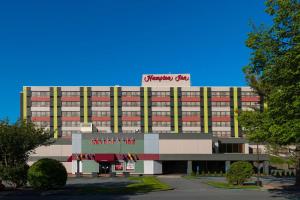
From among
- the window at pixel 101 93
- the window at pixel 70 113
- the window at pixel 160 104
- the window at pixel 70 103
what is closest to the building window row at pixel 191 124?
the window at pixel 160 104

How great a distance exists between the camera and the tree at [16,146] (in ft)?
139

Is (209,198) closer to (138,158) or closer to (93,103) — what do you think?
(138,158)

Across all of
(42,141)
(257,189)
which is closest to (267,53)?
(257,189)

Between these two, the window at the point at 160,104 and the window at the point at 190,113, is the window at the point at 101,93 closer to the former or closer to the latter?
the window at the point at 160,104

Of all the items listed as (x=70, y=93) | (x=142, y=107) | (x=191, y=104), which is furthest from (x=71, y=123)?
(x=191, y=104)

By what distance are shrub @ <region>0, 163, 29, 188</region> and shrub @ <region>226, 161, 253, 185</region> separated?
19.5m

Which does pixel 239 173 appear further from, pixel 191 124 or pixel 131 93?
pixel 131 93

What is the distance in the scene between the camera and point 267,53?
2655cm

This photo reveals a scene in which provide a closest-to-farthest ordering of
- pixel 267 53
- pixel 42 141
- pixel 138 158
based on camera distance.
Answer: pixel 267 53 → pixel 42 141 → pixel 138 158

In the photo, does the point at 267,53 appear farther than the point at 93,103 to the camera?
No

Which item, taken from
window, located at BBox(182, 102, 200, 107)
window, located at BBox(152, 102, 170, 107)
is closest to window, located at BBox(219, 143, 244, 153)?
window, located at BBox(182, 102, 200, 107)

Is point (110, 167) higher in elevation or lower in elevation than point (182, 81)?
lower

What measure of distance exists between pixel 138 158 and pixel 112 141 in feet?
18.0

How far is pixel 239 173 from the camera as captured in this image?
4662cm
